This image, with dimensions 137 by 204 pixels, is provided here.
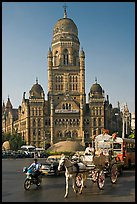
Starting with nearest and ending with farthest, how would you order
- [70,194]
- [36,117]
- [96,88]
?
[70,194], [36,117], [96,88]

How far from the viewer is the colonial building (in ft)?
344

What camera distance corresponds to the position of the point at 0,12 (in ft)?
35.2

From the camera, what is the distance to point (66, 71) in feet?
360

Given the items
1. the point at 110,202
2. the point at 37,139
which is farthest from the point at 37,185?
the point at 37,139

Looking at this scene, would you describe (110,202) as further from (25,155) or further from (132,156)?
(25,155)

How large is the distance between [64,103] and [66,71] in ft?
34.1

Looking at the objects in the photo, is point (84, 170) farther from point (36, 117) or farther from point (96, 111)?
point (96, 111)

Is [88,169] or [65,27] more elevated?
[65,27]

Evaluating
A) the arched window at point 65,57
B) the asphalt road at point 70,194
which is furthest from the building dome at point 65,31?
the asphalt road at point 70,194

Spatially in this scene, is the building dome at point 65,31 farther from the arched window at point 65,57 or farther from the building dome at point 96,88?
the building dome at point 96,88

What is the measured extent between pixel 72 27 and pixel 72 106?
2614cm

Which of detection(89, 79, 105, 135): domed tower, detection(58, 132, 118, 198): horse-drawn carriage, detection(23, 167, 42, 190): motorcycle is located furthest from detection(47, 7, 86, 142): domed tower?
detection(23, 167, 42, 190): motorcycle

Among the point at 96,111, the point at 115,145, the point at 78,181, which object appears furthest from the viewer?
the point at 96,111

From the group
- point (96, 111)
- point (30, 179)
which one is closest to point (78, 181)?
point (30, 179)
